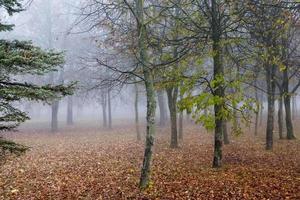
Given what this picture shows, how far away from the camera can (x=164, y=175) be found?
13.1 meters

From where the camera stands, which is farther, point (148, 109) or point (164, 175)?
point (164, 175)

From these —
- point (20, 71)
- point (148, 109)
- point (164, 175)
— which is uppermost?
point (20, 71)

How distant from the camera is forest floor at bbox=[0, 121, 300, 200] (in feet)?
35.1

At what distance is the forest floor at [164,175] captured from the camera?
35.1 feet

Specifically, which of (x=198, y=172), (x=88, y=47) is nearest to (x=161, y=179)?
(x=198, y=172)

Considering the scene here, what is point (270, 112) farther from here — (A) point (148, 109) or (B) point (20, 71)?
(B) point (20, 71)

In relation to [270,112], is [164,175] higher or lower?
lower

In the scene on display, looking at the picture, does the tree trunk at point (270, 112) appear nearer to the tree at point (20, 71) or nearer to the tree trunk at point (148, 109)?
the tree trunk at point (148, 109)

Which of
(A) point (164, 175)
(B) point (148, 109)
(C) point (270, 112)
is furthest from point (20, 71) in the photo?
(C) point (270, 112)

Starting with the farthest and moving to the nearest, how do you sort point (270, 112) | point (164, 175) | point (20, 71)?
1. point (270, 112)
2. point (164, 175)
3. point (20, 71)

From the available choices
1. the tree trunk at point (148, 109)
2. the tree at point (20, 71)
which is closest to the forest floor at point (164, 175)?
the tree trunk at point (148, 109)

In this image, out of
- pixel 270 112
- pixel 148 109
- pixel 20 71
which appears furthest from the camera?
pixel 270 112

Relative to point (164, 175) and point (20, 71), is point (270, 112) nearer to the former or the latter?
point (164, 175)

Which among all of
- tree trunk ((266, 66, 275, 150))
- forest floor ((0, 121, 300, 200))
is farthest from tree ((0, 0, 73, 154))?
tree trunk ((266, 66, 275, 150))
